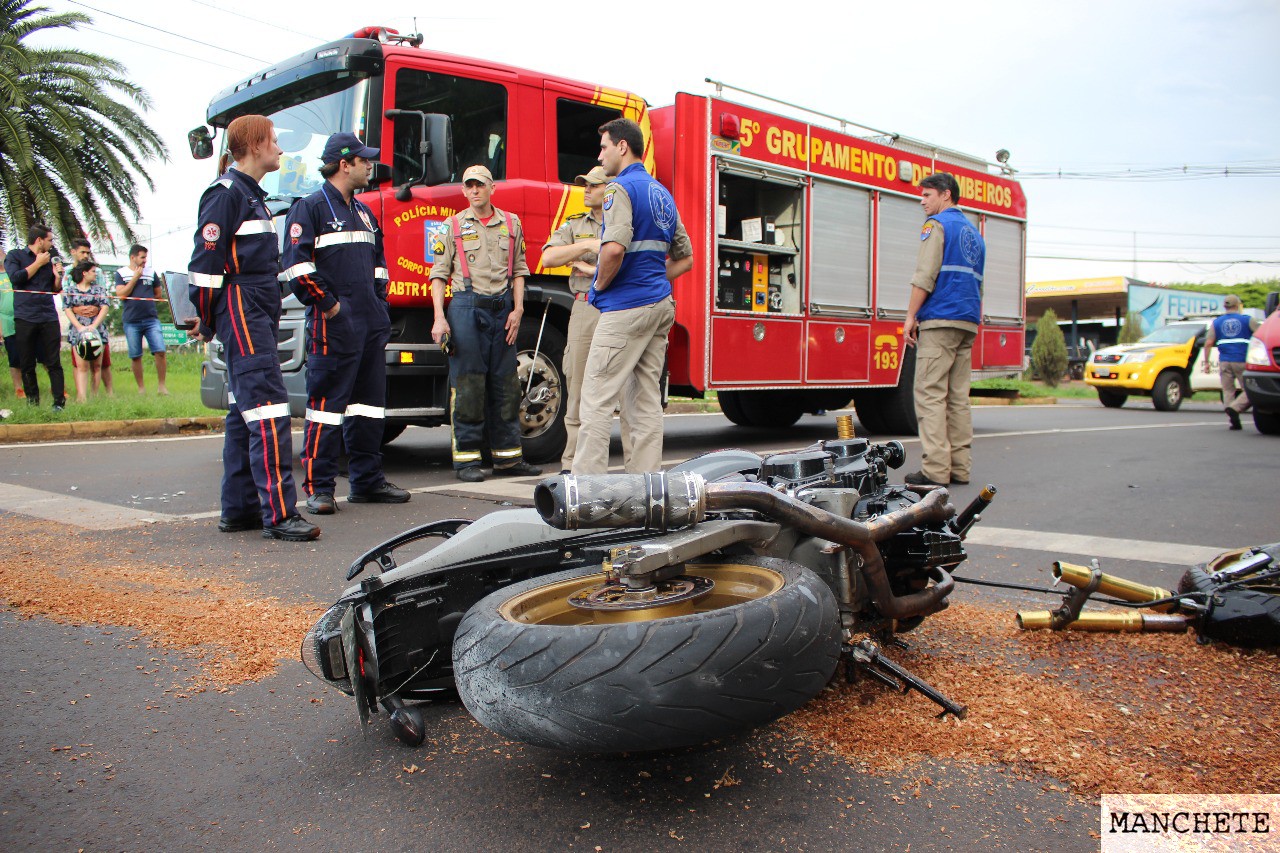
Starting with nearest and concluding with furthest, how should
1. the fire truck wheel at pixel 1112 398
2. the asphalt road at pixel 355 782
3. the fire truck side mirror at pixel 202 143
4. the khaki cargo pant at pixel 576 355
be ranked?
the asphalt road at pixel 355 782, the khaki cargo pant at pixel 576 355, the fire truck side mirror at pixel 202 143, the fire truck wheel at pixel 1112 398

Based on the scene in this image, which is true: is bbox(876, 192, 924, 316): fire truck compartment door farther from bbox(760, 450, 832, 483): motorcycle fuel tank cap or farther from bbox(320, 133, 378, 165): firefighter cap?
bbox(760, 450, 832, 483): motorcycle fuel tank cap

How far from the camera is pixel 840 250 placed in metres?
9.08

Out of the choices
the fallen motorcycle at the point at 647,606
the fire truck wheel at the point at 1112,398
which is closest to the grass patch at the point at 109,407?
the fallen motorcycle at the point at 647,606

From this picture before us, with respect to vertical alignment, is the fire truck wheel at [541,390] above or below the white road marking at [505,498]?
above

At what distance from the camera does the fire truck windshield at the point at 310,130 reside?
6.29 meters

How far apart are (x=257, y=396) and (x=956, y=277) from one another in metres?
4.30

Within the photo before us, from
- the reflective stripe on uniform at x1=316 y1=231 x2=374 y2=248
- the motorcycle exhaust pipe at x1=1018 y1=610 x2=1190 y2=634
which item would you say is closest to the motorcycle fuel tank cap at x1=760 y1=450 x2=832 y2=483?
the motorcycle exhaust pipe at x1=1018 y1=610 x2=1190 y2=634

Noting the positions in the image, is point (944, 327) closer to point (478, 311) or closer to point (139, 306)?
point (478, 311)

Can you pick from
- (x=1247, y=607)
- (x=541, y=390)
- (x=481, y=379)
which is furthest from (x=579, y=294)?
(x=1247, y=607)

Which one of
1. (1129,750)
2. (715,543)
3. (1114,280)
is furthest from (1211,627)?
(1114,280)

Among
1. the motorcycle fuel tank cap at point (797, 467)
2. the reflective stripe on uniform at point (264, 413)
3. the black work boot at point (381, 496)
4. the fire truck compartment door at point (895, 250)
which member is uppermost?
the fire truck compartment door at point (895, 250)

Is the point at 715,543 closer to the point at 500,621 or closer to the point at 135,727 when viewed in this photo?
the point at 500,621

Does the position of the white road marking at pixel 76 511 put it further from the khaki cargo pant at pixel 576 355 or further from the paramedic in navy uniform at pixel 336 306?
the khaki cargo pant at pixel 576 355

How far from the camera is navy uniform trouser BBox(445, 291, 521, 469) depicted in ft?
20.6
